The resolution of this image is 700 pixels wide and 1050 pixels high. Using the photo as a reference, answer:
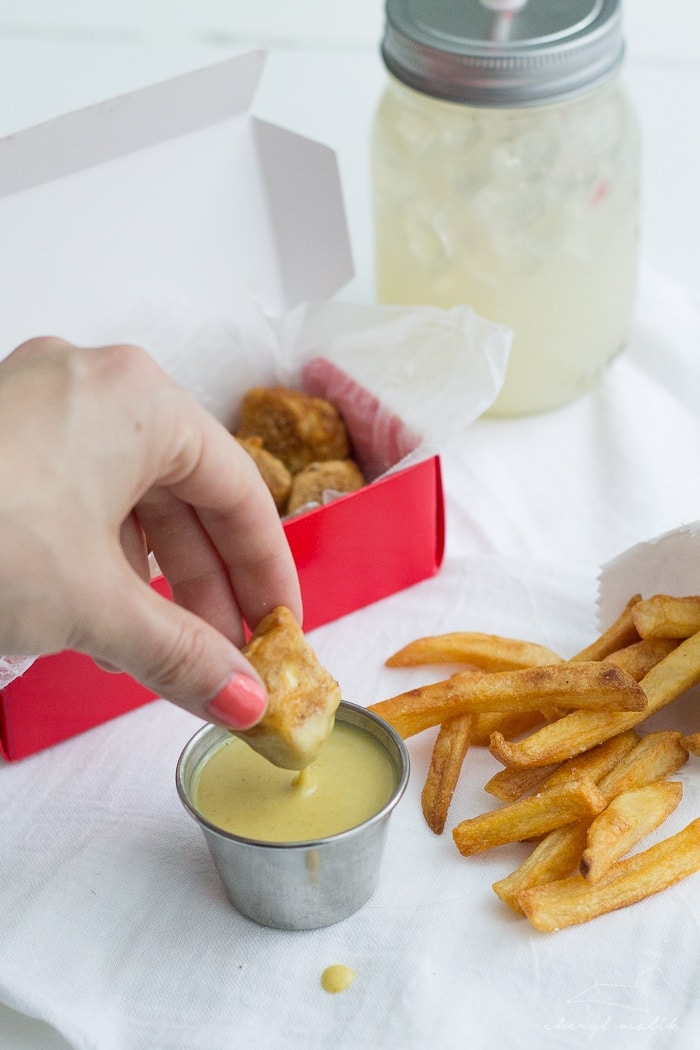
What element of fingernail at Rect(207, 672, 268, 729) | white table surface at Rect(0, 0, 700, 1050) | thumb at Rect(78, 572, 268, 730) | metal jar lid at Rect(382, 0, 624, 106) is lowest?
white table surface at Rect(0, 0, 700, 1050)

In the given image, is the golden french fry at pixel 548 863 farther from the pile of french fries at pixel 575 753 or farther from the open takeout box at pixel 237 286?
the open takeout box at pixel 237 286

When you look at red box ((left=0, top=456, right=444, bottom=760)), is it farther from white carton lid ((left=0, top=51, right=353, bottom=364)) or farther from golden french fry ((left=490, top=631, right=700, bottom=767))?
white carton lid ((left=0, top=51, right=353, bottom=364))

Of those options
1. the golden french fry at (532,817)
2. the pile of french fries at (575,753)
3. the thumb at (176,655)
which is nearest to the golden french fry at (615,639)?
the pile of french fries at (575,753)

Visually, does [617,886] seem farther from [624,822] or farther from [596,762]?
[596,762]

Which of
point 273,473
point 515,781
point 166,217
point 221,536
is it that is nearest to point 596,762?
point 515,781

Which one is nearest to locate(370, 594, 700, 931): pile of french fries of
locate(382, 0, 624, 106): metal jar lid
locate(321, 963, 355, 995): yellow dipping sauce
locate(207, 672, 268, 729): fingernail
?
locate(321, 963, 355, 995): yellow dipping sauce

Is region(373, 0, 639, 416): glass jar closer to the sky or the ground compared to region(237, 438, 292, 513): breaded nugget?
closer to the sky
